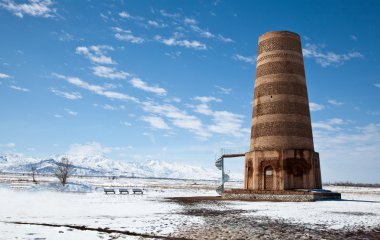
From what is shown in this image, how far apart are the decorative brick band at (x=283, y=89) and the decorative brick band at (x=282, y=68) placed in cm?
107

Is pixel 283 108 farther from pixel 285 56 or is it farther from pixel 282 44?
pixel 282 44

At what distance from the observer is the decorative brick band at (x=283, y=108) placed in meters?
28.6

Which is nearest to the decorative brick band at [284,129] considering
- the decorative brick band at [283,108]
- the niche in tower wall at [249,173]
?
the decorative brick band at [283,108]

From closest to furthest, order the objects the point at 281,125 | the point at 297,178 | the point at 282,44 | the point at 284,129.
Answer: the point at 297,178 → the point at 284,129 → the point at 281,125 → the point at 282,44

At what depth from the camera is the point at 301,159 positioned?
27.9 meters

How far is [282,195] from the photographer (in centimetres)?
2547

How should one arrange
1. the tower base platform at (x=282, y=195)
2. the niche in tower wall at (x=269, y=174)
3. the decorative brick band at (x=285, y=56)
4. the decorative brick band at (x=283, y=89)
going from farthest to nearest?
the decorative brick band at (x=285, y=56), the decorative brick band at (x=283, y=89), the niche in tower wall at (x=269, y=174), the tower base platform at (x=282, y=195)

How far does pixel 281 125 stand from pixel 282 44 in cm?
708

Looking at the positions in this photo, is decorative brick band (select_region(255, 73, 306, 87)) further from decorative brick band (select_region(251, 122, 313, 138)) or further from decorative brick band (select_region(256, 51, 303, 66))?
decorative brick band (select_region(251, 122, 313, 138))

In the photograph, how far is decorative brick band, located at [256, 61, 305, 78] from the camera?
29.5 meters

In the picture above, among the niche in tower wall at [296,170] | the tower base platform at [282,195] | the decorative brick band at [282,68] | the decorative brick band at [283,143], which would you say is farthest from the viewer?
the decorative brick band at [282,68]

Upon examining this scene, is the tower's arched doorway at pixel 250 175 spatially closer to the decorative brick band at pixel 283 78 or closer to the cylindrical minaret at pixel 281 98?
the cylindrical minaret at pixel 281 98

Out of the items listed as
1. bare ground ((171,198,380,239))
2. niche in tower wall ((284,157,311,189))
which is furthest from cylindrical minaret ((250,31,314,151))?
bare ground ((171,198,380,239))

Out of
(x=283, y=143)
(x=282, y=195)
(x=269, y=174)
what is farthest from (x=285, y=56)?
(x=282, y=195)
